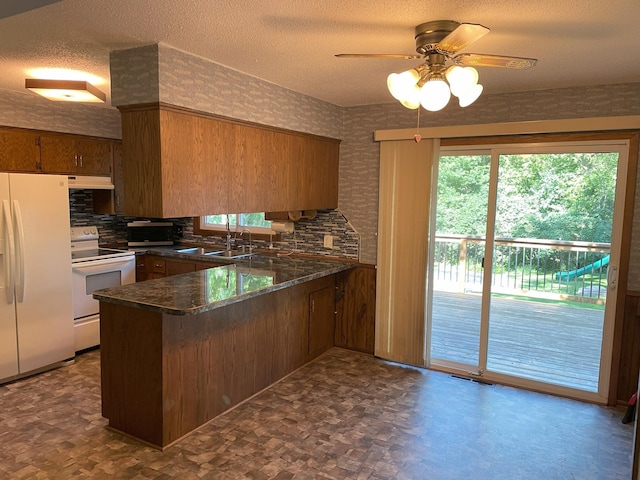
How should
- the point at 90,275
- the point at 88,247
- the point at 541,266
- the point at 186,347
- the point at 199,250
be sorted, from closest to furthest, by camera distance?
the point at 186,347 < the point at 541,266 < the point at 90,275 < the point at 88,247 < the point at 199,250

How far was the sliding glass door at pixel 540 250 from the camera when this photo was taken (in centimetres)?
329

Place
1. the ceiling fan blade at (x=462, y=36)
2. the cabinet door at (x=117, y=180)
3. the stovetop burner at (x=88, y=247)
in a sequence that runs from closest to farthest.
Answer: the ceiling fan blade at (x=462, y=36) → the stovetop burner at (x=88, y=247) → the cabinet door at (x=117, y=180)

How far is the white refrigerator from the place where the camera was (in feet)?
11.0

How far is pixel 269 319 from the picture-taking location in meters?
3.40

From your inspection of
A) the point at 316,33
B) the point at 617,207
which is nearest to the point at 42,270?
the point at 316,33

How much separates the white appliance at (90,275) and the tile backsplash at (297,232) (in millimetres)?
383

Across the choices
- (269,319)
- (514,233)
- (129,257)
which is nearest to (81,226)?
(129,257)

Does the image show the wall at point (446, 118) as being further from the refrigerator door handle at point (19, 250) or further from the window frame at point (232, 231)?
the refrigerator door handle at point (19, 250)

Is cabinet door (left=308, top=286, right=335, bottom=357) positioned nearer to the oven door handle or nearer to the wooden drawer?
the wooden drawer

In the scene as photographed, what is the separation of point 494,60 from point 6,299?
12.1 feet

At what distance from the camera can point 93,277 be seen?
414 cm

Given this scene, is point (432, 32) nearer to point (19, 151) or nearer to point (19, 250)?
point (19, 250)

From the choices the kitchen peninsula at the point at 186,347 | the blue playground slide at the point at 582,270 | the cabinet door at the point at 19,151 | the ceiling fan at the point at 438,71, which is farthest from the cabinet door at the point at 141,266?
the blue playground slide at the point at 582,270

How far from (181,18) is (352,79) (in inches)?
54.1
